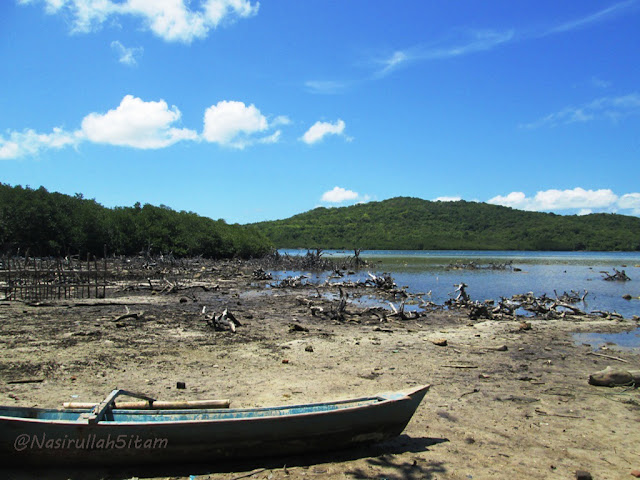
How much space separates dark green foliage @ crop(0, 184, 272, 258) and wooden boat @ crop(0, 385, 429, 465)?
3546 centimetres

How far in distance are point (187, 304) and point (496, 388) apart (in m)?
13.8

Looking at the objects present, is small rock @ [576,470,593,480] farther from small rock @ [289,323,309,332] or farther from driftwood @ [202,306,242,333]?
driftwood @ [202,306,242,333]

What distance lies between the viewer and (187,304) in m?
18.5

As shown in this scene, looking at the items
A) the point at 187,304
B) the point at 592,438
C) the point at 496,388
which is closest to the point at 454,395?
the point at 496,388

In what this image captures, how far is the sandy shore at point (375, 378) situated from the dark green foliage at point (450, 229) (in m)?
108

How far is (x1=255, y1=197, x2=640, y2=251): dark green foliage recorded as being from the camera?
390 ft

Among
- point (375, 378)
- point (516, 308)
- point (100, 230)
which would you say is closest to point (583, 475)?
point (375, 378)

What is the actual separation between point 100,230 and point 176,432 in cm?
4991

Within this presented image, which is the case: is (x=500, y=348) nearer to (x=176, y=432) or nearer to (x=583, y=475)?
(x=583, y=475)

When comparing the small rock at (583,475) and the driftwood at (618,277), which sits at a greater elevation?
the driftwood at (618,277)

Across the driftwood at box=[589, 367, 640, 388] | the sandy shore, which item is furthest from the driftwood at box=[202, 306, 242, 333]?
the driftwood at box=[589, 367, 640, 388]

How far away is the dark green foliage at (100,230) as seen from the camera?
4338 centimetres

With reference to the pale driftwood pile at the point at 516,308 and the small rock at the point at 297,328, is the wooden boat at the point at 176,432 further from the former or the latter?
the pale driftwood pile at the point at 516,308

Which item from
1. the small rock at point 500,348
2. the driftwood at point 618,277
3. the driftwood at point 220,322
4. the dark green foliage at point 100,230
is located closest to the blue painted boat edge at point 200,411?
the small rock at point 500,348
